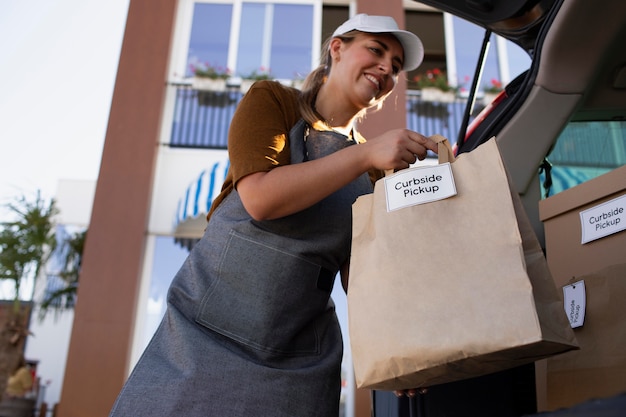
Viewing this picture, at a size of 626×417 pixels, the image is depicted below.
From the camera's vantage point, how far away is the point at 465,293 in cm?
99

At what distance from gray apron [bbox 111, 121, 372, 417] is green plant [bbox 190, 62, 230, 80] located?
26.4 ft

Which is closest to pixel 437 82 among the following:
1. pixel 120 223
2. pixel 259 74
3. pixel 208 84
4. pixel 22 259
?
pixel 259 74

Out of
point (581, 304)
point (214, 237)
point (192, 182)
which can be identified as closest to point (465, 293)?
point (581, 304)

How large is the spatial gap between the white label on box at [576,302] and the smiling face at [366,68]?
0.68 metres

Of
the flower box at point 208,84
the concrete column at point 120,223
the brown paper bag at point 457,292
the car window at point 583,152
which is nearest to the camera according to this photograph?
the brown paper bag at point 457,292

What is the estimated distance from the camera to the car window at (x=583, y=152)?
1.95 meters

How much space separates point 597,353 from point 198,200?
7205 millimetres

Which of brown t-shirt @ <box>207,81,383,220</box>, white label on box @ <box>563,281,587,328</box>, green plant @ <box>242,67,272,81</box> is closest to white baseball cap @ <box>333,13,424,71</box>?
brown t-shirt @ <box>207,81,383,220</box>

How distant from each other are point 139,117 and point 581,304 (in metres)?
7.99

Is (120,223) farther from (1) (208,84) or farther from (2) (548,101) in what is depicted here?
(2) (548,101)

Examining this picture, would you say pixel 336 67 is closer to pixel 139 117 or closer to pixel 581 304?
pixel 581 304

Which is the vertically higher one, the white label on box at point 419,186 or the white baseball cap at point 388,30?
the white baseball cap at point 388,30

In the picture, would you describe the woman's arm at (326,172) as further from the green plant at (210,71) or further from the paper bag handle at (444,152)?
the green plant at (210,71)

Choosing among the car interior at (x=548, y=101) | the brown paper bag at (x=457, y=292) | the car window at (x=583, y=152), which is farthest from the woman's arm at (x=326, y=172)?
the car window at (x=583, y=152)
